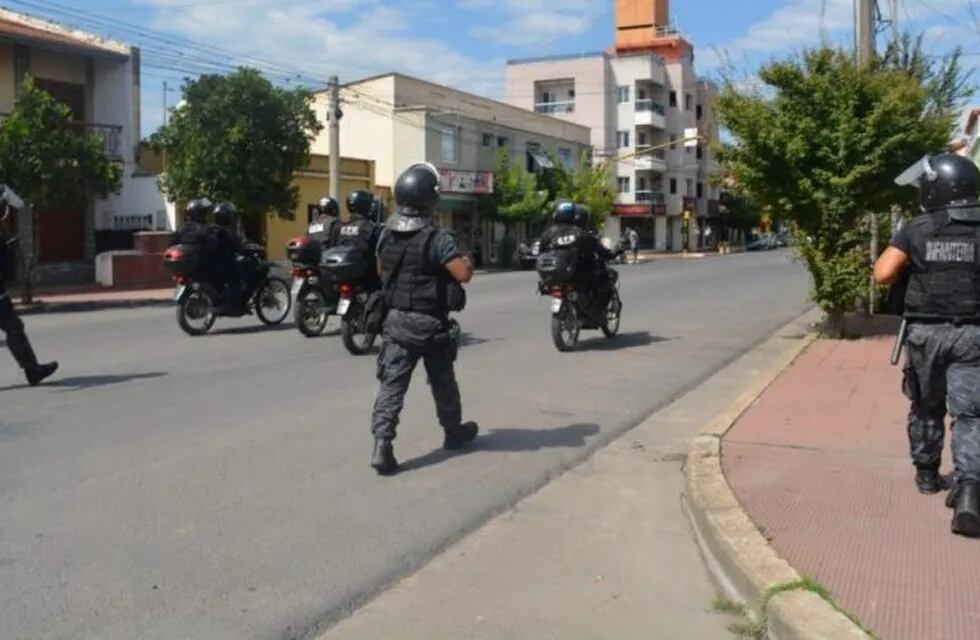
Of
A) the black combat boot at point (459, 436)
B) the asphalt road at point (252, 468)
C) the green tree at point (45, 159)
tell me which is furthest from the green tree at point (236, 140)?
the black combat boot at point (459, 436)

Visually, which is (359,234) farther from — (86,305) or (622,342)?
(86,305)

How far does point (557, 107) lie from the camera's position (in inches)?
2699

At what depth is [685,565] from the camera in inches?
199

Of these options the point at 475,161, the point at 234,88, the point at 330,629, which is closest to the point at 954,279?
the point at 330,629

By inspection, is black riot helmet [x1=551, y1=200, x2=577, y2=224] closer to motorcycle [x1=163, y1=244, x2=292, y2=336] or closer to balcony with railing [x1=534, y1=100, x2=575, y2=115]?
motorcycle [x1=163, y1=244, x2=292, y2=336]

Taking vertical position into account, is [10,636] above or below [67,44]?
below

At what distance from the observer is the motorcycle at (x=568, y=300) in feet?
39.0

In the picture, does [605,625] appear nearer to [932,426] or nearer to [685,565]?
[685,565]

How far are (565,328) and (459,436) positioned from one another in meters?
5.38

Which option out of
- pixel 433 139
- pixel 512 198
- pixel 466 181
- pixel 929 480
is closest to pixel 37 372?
pixel 929 480

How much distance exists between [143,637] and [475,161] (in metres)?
40.8

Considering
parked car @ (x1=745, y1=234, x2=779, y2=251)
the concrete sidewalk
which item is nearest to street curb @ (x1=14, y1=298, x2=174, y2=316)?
the concrete sidewalk

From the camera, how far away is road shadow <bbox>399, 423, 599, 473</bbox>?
6.97 m

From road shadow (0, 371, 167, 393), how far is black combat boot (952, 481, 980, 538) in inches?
294
